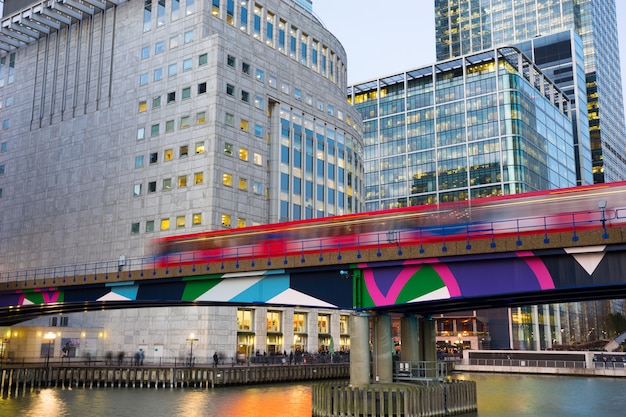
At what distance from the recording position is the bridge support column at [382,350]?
37875 millimetres

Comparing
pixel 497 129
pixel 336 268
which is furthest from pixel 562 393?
pixel 497 129

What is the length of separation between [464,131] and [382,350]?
430ft

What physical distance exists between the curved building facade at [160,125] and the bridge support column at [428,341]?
37.0 m

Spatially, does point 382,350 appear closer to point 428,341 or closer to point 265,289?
point 265,289

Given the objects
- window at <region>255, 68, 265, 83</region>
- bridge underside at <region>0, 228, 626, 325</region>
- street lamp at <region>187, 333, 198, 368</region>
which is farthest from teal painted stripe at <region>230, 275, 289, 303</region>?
window at <region>255, 68, 265, 83</region>

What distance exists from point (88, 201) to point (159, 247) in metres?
39.9

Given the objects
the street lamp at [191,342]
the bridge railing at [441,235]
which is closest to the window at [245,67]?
the street lamp at [191,342]

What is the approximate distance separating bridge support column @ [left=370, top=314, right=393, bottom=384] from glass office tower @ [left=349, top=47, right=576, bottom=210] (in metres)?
119

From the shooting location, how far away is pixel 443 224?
130 feet

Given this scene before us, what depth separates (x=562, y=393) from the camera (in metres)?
56.7

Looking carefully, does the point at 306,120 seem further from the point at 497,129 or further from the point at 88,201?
the point at 497,129

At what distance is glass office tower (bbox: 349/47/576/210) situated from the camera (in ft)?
506

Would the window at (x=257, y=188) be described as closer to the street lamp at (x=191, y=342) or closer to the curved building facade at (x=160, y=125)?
the curved building facade at (x=160, y=125)

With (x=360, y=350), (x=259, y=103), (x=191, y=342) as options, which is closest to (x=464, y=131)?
(x=259, y=103)
